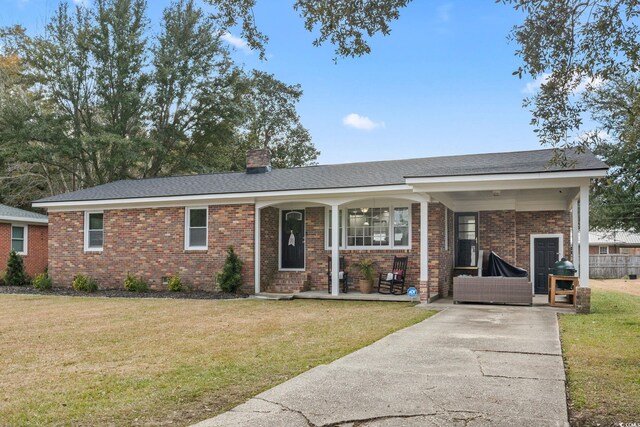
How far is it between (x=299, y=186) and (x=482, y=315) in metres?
6.21

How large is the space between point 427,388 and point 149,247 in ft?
44.2

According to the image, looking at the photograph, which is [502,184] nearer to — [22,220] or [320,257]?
[320,257]

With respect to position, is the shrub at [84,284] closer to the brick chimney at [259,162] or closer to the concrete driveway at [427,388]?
the brick chimney at [259,162]

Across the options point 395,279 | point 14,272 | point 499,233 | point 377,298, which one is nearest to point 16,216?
point 14,272

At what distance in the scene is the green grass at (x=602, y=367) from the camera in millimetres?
4676

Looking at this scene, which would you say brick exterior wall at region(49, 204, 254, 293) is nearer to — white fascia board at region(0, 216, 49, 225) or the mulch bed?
the mulch bed

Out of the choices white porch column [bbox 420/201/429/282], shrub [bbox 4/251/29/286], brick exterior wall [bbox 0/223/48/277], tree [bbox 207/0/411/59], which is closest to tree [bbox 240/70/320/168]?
brick exterior wall [bbox 0/223/48/277]

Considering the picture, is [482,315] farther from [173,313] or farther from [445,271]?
[173,313]

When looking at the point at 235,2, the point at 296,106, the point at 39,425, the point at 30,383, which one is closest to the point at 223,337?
the point at 30,383

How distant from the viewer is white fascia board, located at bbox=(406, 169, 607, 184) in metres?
11.2

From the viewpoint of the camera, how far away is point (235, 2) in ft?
22.3

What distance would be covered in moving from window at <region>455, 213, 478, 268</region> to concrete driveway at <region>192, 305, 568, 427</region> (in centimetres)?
857

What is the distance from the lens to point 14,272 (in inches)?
776

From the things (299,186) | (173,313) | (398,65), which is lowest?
(173,313)
